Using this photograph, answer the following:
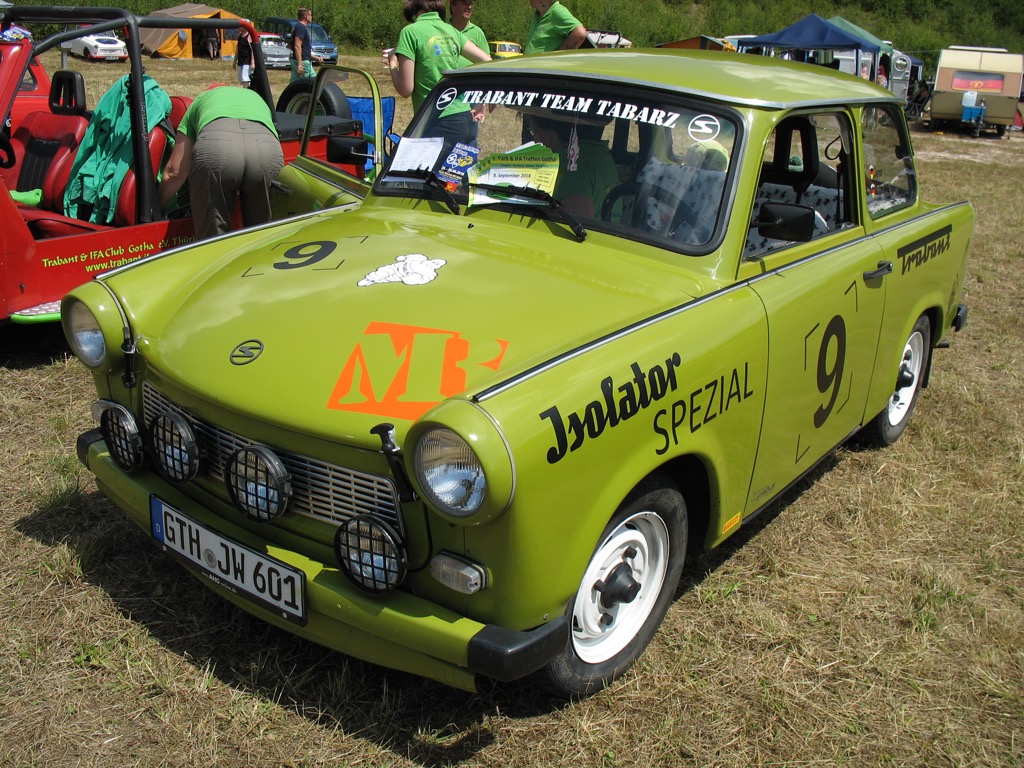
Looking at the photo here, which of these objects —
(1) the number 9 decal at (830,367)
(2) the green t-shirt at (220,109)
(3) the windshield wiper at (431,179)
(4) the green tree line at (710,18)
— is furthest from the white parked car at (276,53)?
(1) the number 9 decal at (830,367)

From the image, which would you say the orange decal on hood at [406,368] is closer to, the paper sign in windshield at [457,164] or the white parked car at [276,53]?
the paper sign in windshield at [457,164]

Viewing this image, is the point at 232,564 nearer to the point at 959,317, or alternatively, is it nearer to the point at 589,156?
the point at 589,156

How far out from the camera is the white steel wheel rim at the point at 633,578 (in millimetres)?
2617

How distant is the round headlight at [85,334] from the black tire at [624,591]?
1.70 metres

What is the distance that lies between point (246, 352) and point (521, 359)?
792mm

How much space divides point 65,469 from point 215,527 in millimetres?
1643

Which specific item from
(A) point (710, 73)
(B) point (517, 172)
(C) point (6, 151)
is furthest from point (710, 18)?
(B) point (517, 172)

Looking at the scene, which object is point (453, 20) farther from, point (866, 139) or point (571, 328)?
point (571, 328)

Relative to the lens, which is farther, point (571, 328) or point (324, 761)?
point (571, 328)

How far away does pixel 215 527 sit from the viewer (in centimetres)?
266

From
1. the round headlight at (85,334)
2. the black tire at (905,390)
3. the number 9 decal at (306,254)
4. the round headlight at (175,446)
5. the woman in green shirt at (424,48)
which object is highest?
the woman in green shirt at (424,48)

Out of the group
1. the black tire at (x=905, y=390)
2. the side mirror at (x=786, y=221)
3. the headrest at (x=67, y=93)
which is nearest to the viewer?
the side mirror at (x=786, y=221)

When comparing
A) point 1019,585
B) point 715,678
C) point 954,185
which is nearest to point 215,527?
point 715,678

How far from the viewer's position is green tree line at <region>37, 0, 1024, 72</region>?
39562mm
